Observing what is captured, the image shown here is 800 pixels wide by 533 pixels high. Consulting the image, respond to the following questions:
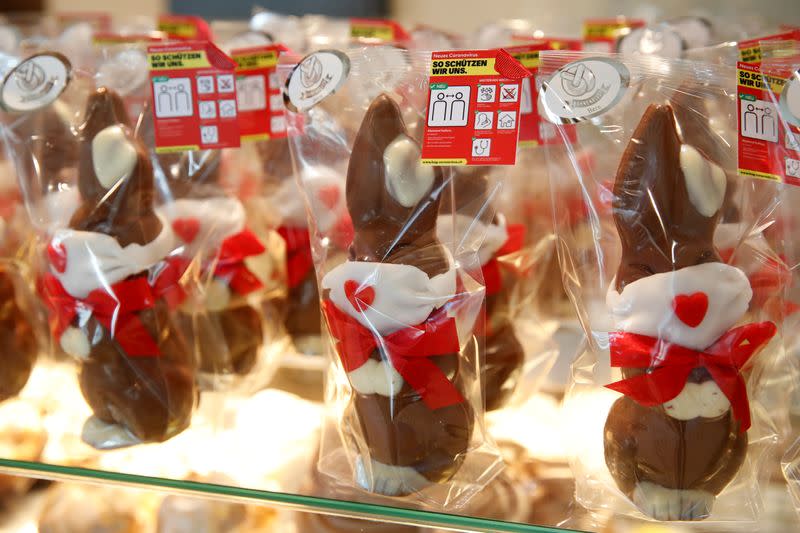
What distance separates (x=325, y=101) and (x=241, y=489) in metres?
0.45

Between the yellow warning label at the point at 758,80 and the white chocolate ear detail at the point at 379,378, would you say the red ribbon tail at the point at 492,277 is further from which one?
the yellow warning label at the point at 758,80

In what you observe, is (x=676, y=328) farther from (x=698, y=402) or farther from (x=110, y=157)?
(x=110, y=157)

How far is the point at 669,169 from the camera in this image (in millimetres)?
725

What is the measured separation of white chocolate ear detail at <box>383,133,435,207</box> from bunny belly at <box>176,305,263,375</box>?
428mm

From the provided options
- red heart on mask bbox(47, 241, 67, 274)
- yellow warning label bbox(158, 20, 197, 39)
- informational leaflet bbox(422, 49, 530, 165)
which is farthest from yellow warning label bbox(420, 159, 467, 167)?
yellow warning label bbox(158, 20, 197, 39)

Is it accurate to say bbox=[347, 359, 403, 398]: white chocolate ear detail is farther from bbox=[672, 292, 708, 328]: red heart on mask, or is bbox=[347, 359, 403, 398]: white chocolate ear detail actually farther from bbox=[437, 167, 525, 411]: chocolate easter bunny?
bbox=[672, 292, 708, 328]: red heart on mask

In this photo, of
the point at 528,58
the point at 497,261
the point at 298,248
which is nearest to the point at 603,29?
the point at 528,58

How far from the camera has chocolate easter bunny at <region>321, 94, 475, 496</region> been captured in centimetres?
78

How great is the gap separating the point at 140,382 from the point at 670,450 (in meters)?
0.60

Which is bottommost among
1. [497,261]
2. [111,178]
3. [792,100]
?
[497,261]

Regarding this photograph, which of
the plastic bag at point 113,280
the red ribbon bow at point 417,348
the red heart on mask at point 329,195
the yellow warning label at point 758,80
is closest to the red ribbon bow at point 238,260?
the plastic bag at point 113,280

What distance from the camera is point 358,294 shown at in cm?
78

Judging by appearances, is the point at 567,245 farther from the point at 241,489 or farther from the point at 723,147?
the point at 241,489

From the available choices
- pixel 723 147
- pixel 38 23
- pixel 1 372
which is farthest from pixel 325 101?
pixel 38 23
